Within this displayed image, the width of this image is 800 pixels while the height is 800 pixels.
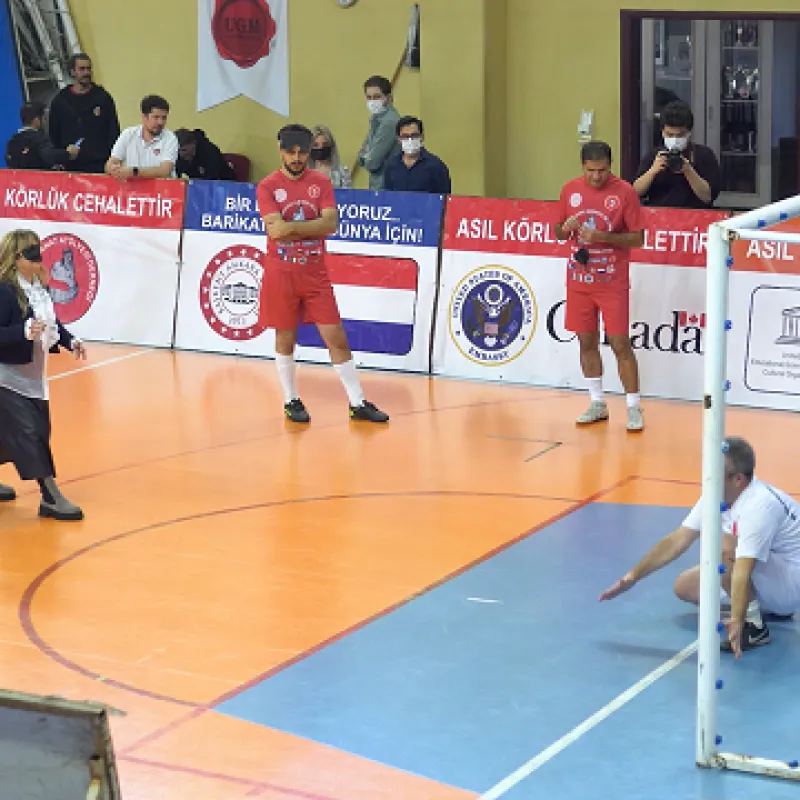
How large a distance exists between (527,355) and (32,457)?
17.0ft

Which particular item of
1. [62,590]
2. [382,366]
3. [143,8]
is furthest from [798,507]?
[143,8]

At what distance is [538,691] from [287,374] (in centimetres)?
583

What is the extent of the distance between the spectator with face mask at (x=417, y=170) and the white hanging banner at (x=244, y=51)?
15.9 ft

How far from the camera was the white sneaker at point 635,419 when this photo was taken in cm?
1277

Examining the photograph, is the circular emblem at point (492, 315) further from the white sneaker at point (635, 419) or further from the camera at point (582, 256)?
the white sneaker at point (635, 419)

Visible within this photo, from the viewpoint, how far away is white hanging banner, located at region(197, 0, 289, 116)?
765 inches

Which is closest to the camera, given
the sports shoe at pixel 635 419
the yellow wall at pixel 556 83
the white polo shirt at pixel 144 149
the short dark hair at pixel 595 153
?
the short dark hair at pixel 595 153

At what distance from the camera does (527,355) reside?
14297 millimetres

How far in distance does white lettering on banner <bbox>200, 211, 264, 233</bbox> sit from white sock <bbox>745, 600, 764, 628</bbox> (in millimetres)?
7977

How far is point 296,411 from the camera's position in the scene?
13273 millimetres

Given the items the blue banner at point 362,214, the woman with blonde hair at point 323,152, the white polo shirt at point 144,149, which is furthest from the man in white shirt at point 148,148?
the woman with blonde hair at point 323,152

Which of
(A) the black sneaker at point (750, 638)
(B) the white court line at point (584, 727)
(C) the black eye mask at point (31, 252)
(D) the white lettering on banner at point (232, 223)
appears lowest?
(B) the white court line at point (584, 727)

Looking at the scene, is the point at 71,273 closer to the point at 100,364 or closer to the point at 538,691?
the point at 100,364

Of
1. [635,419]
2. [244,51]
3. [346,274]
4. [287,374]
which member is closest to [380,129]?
[346,274]
